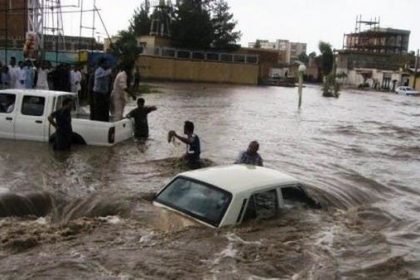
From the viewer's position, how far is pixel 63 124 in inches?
485

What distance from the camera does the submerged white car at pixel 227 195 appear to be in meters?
7.05

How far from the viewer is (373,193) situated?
11891 millimetres

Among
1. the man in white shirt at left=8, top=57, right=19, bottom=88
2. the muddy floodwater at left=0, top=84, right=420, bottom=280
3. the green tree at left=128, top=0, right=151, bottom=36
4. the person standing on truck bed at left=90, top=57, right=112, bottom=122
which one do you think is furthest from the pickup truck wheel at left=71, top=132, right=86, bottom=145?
the green tree at left=128, top=0, right=151, bottom=36

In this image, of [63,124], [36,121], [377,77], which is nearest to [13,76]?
[36,121]

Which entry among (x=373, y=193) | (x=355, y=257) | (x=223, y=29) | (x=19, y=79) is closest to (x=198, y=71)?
(x=223, y=29)

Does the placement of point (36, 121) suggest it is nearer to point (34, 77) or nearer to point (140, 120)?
point (140, 120)

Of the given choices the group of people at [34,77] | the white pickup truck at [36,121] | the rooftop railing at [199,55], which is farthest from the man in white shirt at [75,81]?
the rooftop railing at [199,55]

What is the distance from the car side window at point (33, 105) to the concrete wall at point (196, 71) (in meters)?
42.8

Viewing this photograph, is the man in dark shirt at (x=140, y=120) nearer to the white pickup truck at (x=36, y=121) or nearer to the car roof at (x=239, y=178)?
the white pickup truck at (x=36, y=121)

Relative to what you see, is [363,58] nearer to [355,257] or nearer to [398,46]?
[398,46]

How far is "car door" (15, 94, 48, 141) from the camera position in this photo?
12891 millimetres

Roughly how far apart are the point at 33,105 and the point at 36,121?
0.34 meters

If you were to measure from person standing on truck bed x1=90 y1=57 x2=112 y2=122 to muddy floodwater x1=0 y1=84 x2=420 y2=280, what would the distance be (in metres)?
1.01

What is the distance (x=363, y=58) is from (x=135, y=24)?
139 feet
